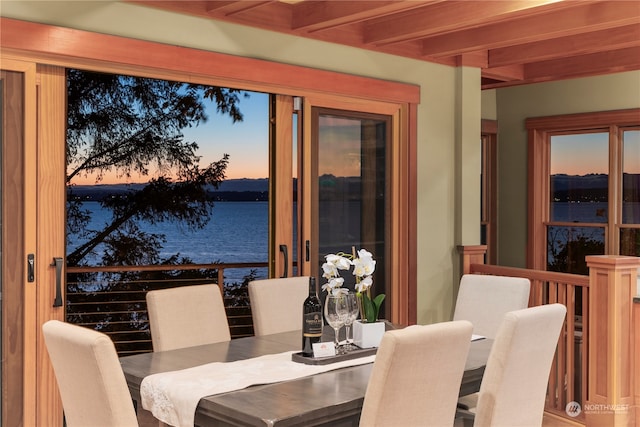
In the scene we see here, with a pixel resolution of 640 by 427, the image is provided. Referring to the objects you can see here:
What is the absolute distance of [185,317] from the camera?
3.36m

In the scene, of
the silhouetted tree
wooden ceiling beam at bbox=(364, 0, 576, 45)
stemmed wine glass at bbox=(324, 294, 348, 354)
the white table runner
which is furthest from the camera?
the silhouetted tree

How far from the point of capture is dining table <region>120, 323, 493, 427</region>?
221cm

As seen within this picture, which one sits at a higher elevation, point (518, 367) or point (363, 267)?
Answer: point (363, 267)

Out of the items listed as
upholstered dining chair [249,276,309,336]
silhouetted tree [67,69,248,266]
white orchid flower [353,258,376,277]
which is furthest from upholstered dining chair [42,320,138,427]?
silhouetted tree [67,69,248,266]

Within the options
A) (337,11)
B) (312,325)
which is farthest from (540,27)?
(312,325)

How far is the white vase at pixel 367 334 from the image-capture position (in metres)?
3.07

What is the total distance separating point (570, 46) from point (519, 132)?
6.73ft

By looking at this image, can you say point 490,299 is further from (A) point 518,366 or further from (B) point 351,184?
(B) point 351,184

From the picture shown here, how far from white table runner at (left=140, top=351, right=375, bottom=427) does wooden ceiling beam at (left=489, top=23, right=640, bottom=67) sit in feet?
10.3

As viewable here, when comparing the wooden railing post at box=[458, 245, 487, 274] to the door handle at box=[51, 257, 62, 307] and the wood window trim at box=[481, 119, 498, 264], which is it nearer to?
Result: the wood window trim at box=[481, 119, 498, 264]

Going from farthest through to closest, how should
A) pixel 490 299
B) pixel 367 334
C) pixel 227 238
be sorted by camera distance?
pixel 227 238, pixel 490 299, pixel 367 334

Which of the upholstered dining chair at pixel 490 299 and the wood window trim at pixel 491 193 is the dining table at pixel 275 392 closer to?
the upholstered dining chair at pixel 490 299

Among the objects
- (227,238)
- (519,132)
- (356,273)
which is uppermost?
(519,132)

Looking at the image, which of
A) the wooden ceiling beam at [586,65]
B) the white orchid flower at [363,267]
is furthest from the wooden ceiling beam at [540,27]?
the white orchid flower at [363,267]
